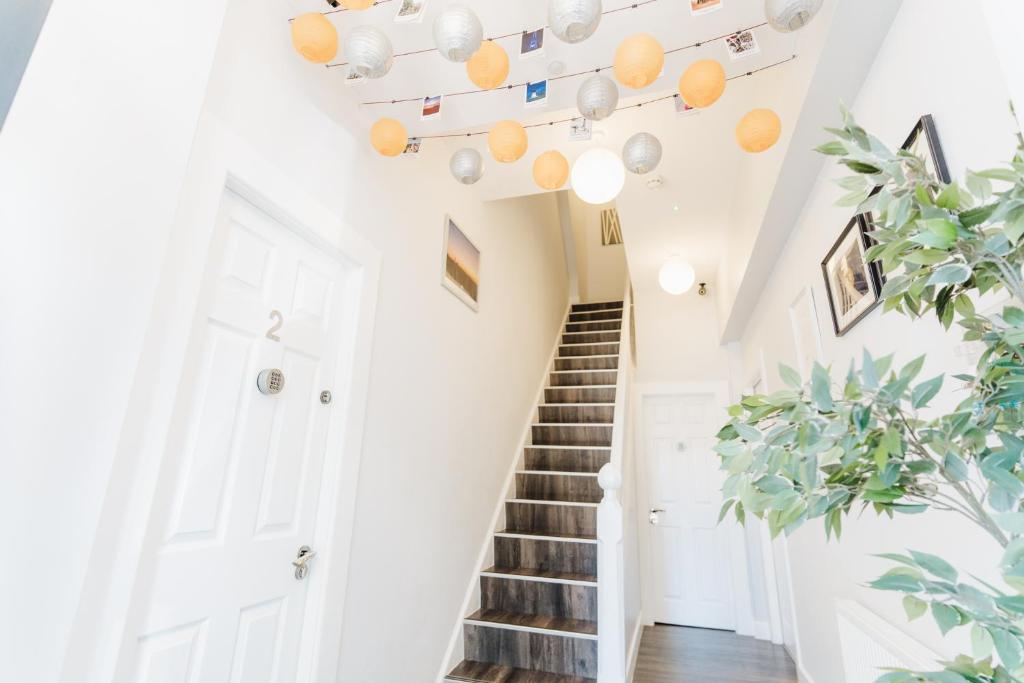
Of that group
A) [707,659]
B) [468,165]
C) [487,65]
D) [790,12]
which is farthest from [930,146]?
[707,659]

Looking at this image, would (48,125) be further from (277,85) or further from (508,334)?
(508,334)

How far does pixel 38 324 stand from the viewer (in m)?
0.95

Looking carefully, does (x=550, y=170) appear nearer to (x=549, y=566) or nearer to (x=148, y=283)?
(x=148, y=283)

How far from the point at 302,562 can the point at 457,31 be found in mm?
1734

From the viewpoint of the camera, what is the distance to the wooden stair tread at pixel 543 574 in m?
2.85

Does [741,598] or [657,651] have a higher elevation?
[741,598]

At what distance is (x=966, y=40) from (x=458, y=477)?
A: 104 inches

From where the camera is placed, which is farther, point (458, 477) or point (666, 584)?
point (666, 584)

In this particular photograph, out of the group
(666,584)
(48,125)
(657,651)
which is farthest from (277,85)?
(666,584)

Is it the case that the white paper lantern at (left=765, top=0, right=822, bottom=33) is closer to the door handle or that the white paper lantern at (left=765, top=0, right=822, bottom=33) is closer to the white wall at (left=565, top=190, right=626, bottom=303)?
the door handle

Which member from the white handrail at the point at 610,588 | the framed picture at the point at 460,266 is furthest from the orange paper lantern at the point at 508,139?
the white handrail at the point at 610,588

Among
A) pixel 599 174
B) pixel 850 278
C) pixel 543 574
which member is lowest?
pixel 543 574

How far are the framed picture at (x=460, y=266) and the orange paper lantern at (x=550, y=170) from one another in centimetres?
96

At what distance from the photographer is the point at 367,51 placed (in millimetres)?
1438
